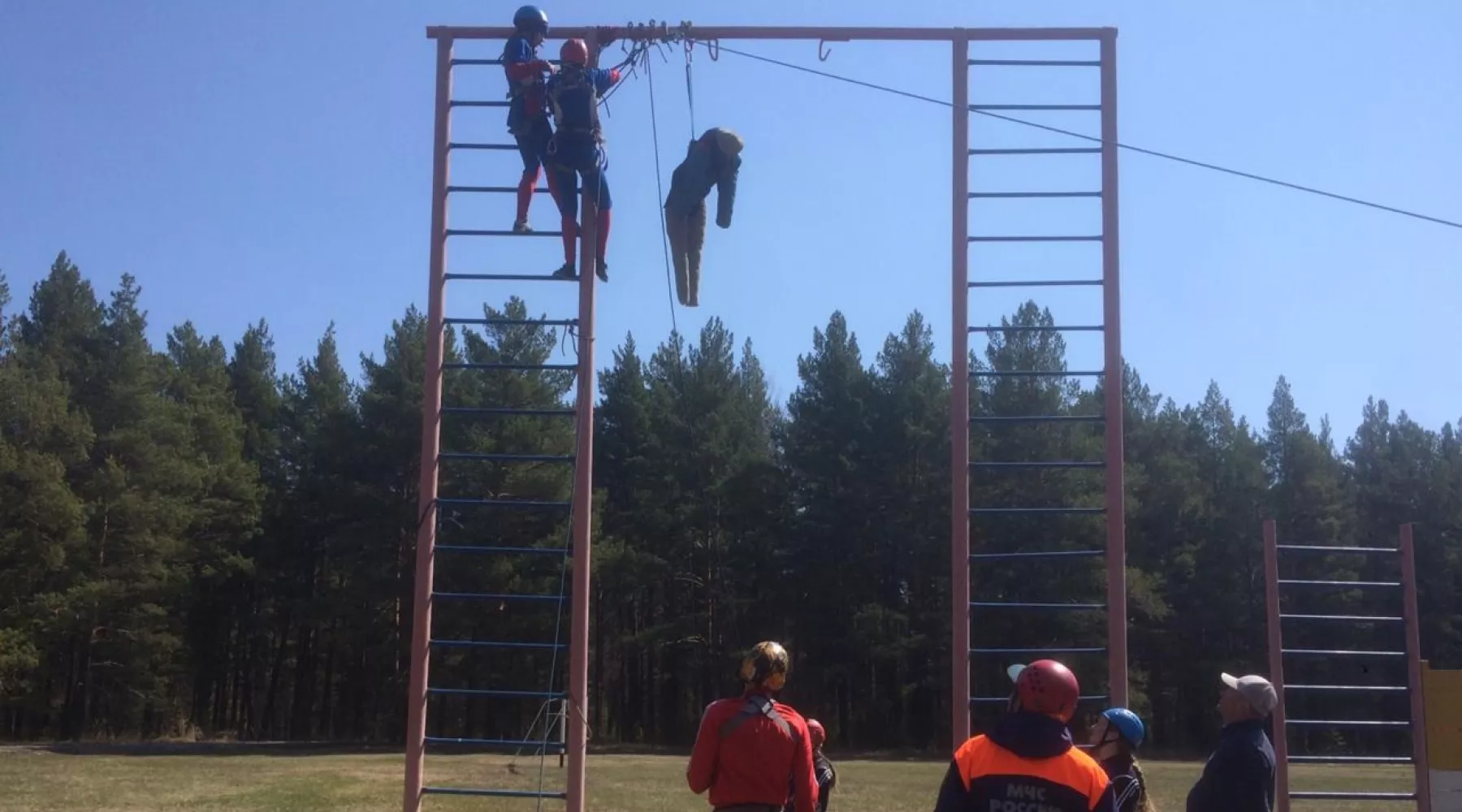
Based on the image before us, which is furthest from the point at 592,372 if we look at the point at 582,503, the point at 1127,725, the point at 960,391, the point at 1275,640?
the point at 1275,640

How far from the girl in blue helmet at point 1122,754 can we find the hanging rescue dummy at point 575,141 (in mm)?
3718

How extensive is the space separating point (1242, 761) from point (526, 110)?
450 cm

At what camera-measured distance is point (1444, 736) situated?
958 cm

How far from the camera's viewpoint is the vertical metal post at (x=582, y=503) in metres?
6.72

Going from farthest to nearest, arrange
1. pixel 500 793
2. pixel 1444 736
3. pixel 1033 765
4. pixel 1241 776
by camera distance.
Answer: pixel 1444 736 → pixel 500 793 → pixel 1241 776 → pixel 1033 765

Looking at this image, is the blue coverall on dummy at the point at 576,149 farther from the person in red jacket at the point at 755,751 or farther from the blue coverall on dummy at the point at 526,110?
the person in red jacket at the point at 755,751

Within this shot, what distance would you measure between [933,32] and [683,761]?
2106cm

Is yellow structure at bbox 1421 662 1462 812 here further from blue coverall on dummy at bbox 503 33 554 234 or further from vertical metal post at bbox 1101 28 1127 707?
blue coverall on dummy at bbox 503 33 554 234

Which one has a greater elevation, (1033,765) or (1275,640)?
(1275,640)

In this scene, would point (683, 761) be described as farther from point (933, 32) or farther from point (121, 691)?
point (933, 32)

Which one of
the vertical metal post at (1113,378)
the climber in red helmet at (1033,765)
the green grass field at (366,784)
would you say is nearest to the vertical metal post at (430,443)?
the vertical metal post at (1113,378)

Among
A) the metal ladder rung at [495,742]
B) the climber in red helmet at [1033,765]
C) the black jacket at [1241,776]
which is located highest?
the climber in red helmet at [1033,765]

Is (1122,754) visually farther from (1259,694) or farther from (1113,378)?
(1113,378)

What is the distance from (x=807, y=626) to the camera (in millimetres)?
37000
